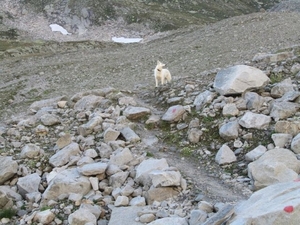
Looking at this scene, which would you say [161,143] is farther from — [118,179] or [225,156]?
[118,179]

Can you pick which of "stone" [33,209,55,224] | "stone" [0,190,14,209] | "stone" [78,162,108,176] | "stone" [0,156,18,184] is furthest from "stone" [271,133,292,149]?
"stone" [0,156,18,184]

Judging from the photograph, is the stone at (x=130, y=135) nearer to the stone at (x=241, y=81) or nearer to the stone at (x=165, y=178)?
the stone at (x=165, y=178)

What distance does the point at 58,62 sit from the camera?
121ft

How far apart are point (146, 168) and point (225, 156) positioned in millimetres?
2230

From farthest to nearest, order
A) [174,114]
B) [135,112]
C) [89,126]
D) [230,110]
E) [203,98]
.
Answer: [135,112] → [203,98] → [174,114] → [89,126] → [230,110]

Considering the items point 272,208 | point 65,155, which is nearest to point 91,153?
point 65,155

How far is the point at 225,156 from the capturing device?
10.6m

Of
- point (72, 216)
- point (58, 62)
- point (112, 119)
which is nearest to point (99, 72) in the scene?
point (58, 62)

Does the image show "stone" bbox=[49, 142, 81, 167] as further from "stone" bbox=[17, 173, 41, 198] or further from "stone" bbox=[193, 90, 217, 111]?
"stone" bbox=[193, 90, 217, 111]

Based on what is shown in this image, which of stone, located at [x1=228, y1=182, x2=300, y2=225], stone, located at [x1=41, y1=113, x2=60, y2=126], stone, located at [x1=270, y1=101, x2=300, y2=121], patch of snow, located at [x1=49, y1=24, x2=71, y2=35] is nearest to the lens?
stone, located at [x1=228, y1=182, x2=300, y2=225]

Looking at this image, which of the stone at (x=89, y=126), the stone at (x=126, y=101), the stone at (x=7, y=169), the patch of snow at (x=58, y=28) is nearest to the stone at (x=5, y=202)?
the stone at (x=7, y=169)

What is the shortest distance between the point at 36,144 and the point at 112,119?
2737 mm

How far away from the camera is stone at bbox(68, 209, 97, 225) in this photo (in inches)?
334

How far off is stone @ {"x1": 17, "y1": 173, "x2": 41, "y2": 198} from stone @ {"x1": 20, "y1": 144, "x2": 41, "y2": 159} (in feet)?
4.52
